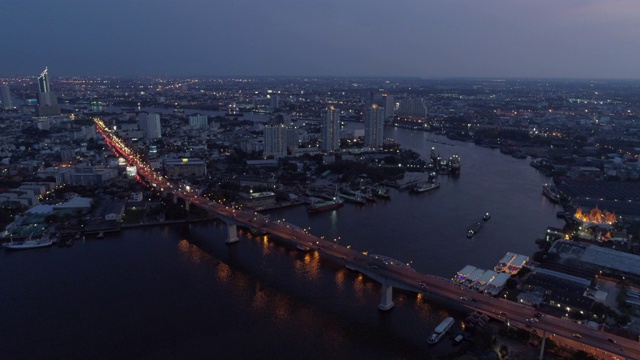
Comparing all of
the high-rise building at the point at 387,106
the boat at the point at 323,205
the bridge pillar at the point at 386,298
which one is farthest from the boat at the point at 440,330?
the high-rise building at the point at 387,106

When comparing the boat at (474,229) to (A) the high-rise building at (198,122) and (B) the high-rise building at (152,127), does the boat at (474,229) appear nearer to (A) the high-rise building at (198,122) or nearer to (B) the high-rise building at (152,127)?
(B) the high-rise building at (152,127)

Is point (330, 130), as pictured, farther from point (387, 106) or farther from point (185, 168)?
point (387, 106)

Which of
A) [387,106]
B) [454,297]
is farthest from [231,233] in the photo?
[387,106]

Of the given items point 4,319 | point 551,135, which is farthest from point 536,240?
point 551,135

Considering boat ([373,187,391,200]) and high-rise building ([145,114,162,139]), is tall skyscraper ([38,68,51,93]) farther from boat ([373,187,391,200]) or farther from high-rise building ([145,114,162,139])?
boat ([373,187,391,200])

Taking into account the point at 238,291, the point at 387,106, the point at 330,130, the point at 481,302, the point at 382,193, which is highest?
the point at 387,106

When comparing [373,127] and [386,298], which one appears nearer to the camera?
[386,298]
